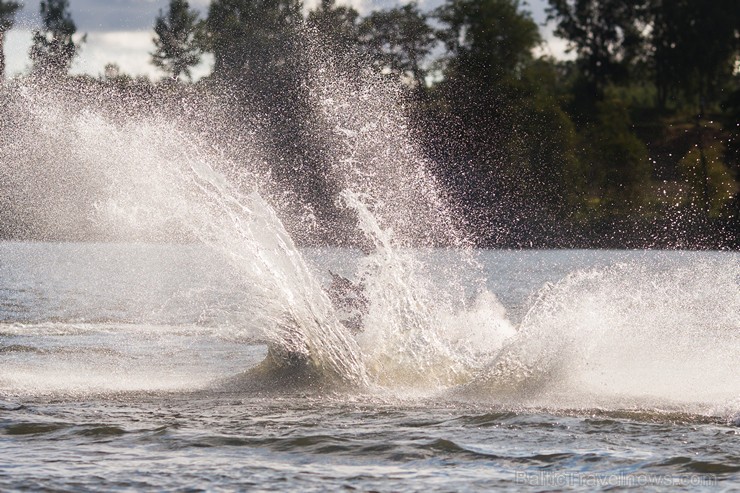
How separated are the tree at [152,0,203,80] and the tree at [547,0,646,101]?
952 inches

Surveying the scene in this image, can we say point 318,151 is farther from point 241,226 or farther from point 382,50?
point 241,226

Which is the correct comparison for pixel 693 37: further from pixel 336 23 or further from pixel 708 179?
pixel 336 23

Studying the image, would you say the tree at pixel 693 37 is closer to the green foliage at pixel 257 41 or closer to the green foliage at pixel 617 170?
the green foliage at pixel 617 170

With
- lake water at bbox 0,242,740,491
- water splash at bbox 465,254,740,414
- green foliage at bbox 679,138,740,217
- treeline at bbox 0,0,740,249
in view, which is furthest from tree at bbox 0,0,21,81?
water splash at bbox 465,254,740,414

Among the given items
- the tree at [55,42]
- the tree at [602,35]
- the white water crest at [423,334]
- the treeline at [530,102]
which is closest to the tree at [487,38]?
the treeline at [530,102]

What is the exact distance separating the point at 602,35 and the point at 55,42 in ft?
123

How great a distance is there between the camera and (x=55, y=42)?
76.8 m

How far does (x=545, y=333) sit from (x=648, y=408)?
2.32 meters

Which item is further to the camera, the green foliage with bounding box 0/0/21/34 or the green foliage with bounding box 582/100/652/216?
the green foliage with bounding box 582/100/652/216

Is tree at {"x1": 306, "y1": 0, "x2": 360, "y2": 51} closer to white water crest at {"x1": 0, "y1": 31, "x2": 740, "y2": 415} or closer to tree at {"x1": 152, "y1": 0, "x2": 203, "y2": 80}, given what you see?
tree at {"x1": 152, "y1": 0, "x2": 203, "y2": 80}

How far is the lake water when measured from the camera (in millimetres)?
8883

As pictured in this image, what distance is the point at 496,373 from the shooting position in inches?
514

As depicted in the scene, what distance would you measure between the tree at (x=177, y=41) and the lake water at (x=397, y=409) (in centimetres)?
5459

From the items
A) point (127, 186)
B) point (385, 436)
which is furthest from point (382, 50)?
point (385, 436)
